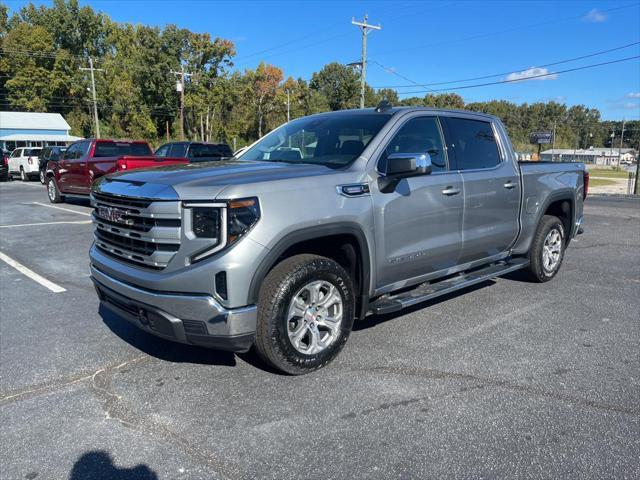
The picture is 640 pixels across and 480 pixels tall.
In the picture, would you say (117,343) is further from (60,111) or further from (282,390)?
(60,111)

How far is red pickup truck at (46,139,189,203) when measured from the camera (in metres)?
13.3

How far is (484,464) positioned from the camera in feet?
8.73

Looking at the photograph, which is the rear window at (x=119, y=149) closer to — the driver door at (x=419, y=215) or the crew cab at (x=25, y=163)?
the driver door at (x=419, y=215)

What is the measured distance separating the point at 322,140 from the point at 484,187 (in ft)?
5.50

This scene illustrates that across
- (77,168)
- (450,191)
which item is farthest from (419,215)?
(77,168)

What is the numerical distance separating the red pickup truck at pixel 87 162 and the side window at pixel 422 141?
380 inches

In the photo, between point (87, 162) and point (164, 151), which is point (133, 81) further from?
point (87, 162)

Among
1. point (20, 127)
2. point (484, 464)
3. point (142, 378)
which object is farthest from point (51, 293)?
point (20, 127)

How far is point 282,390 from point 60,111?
260ft

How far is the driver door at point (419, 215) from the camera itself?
4008 millimetres

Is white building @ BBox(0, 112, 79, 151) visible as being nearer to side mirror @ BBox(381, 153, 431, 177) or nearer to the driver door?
the driver door

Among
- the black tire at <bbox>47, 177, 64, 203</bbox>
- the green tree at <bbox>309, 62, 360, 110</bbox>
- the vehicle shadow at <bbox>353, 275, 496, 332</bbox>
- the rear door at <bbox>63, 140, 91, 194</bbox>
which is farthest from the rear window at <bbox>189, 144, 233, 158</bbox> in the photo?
the green tree at <bbox>309, 62, 360, 110</bbox>

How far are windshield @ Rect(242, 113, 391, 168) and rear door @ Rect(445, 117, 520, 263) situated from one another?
925 millimetres

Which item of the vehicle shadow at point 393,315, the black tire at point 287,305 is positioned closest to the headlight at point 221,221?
the black tire at point 287,305
